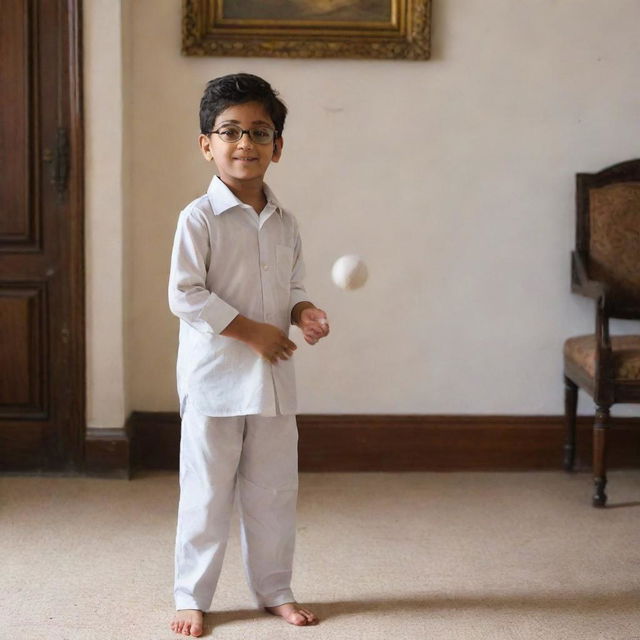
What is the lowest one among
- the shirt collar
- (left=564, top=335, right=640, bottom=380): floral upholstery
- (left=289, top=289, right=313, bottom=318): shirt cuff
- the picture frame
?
(left=564, top=335, right=640, bottom=380): floral upholstery

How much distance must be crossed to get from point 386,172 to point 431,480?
1.26 m

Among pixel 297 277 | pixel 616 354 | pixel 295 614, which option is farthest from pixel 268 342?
pixel 616 354

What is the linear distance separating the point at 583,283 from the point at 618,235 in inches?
10.1

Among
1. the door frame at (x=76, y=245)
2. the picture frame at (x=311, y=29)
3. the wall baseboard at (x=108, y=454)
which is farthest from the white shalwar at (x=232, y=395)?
the picture frame at (x=311, y=29)

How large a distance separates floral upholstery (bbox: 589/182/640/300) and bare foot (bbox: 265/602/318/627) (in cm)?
199

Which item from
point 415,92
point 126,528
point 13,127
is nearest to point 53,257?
point 13,127

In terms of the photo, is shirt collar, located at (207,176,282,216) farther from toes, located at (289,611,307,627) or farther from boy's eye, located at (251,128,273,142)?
toes, located at (289,611,307,627)

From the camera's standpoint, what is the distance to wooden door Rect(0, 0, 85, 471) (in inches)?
147

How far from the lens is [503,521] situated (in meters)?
3.35

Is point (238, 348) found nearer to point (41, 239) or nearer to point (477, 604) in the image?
point (477, 604)

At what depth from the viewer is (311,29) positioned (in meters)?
3.81

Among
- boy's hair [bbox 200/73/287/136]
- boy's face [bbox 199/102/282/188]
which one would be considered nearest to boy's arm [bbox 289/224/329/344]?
boy's face [bbox 199/102/282/188]

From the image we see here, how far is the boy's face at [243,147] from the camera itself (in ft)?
7.53

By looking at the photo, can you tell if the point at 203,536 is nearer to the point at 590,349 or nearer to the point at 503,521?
the point at 503,521
